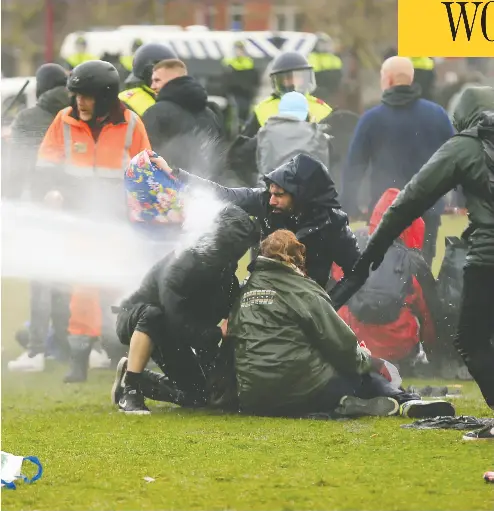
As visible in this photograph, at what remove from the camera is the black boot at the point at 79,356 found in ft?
30.9

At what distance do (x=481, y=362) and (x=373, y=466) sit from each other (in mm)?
984

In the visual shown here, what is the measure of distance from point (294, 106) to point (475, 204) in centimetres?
307

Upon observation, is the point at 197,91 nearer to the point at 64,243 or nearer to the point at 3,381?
the point at 64,243

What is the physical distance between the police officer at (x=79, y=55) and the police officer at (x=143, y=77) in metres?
1.17

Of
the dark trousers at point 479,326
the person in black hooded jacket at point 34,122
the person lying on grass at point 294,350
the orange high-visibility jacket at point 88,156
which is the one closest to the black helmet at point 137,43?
the person in black hooded jacket at point 34,122

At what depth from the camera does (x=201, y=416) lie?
769 centimetres

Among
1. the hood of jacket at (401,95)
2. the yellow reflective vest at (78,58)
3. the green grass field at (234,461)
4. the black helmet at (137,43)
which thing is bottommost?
the green grass field at (234,461)

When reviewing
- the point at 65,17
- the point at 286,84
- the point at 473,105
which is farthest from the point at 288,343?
the point at 65,17

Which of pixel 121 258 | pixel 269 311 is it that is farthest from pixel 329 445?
pixel 121 258

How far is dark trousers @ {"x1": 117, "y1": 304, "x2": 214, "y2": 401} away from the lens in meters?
→ 7.78

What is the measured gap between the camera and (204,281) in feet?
Answer: 25.0

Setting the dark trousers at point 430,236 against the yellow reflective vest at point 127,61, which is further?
the yellow reflective vest at point 127,61

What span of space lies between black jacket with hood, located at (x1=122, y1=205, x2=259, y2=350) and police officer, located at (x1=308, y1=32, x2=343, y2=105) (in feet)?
9.39

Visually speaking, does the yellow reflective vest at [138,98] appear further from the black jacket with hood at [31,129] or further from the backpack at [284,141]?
the backpack at [284,141]
